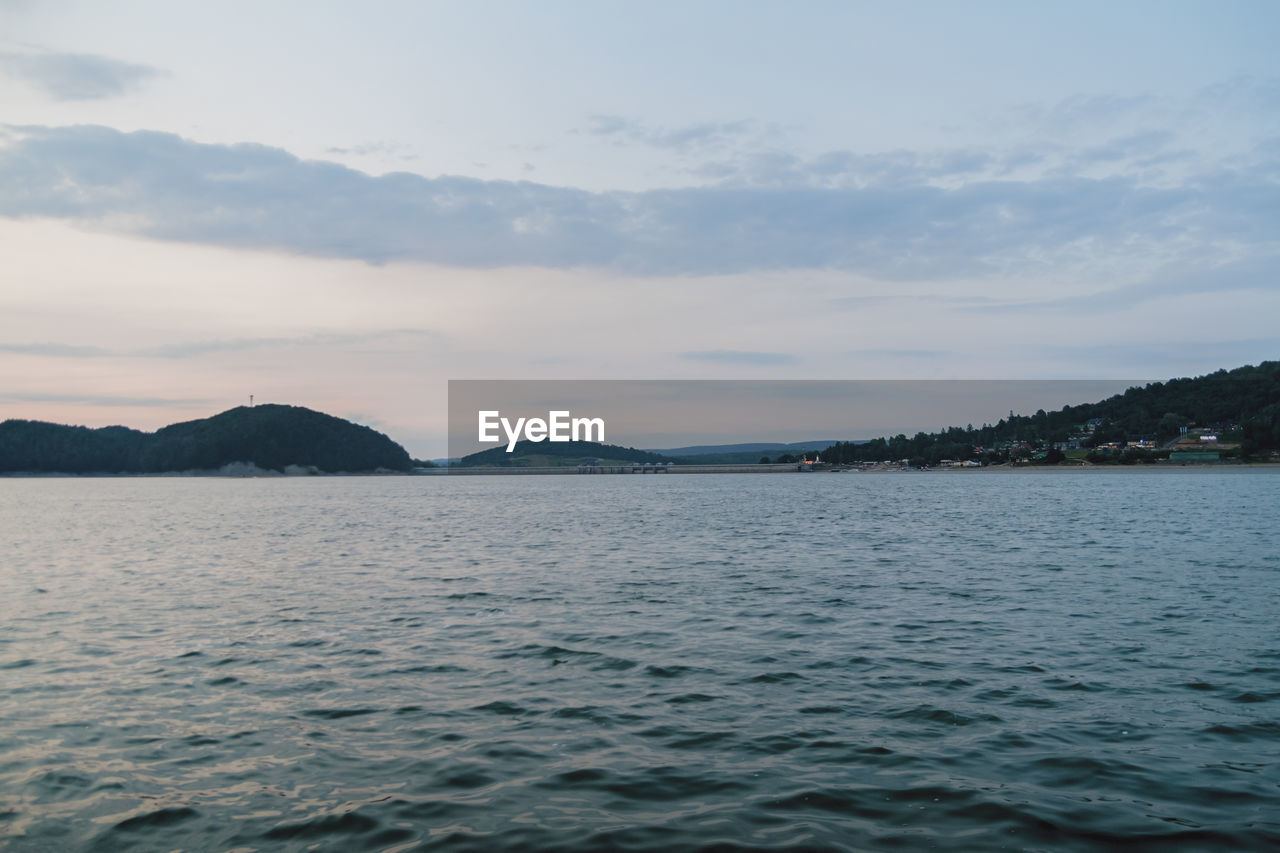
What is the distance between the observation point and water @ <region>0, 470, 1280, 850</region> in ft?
35.3

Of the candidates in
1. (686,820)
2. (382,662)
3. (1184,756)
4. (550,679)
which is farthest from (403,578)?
(1184,756)

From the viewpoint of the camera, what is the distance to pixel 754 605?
28141 millimetres

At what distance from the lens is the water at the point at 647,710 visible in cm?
1076

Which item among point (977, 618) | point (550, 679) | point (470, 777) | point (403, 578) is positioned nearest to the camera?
point (470, 777)

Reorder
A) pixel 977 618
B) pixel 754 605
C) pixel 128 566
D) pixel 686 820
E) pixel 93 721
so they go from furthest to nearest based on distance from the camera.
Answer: pixel 128 566
pixel 754 605
pixel 977 618
pixel 93 721
pixel 686 820

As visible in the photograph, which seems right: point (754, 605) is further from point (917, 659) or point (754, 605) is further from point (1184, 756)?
point (1184, 756)

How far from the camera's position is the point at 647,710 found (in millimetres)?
15875

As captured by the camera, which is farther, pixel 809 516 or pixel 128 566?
pixel 809 516

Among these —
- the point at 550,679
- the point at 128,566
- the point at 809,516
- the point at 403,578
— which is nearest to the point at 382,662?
the point at 550,679

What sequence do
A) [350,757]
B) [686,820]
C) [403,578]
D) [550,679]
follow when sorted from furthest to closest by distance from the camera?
1. [403,578]
2. [550,679]
3. [350,757]
4. [686,820]

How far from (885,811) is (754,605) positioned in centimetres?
1721

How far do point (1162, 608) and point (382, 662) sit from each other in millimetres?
24598

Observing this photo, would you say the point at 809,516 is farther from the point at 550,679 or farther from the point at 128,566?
the point at 550,679

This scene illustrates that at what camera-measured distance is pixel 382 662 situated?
20156 millimetres
